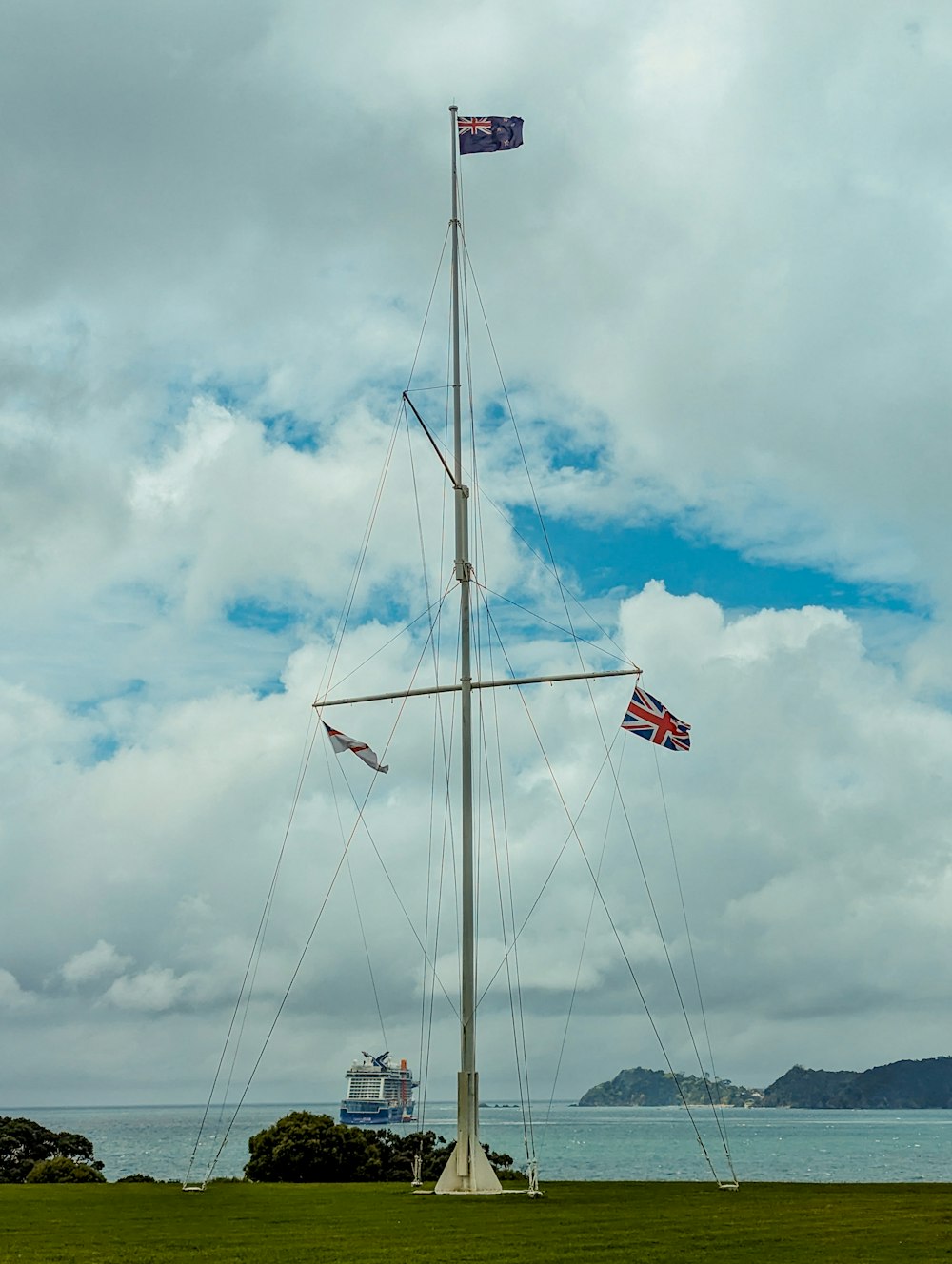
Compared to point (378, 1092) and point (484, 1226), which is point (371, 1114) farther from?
point (484, 1226)

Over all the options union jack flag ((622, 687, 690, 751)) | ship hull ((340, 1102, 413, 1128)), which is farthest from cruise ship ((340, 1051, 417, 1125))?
union jack flag ((622, 687, 690, 751))

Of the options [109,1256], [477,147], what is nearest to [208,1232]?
Answer: [109,1256]

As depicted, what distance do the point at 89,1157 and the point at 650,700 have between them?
36375 mm

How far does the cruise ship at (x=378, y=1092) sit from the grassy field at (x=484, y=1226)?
172 metres

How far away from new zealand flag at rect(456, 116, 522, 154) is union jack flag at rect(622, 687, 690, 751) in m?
14.5

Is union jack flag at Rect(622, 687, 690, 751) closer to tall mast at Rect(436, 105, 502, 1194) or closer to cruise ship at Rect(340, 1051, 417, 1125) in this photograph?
tall mast at Rect(436, 105, 502, 1194)

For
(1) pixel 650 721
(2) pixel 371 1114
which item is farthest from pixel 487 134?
(2) pixel 371 1114

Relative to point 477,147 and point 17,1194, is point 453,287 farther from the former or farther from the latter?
point 17,1194

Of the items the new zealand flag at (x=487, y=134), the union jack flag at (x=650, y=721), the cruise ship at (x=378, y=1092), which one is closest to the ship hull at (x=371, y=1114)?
the cruise ship at (x=378, y=1092)

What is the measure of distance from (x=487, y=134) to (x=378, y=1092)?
182 metres

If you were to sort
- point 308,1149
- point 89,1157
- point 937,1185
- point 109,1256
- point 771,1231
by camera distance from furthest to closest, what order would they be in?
point 89,1157 → point 308,1149 → point 937,1185 → point 771,1231 → point 109,1256

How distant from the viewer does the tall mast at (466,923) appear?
25375 millimetres

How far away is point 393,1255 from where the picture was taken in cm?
1522

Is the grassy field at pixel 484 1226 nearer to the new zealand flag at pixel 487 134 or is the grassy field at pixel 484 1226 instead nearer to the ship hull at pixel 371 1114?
the new zealand flag at pixel 487 134
